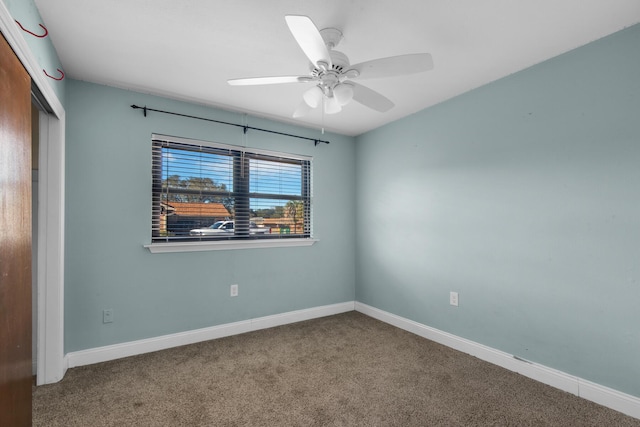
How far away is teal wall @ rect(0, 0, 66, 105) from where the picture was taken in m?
1.38

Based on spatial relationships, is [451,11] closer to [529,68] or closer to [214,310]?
[529,68]

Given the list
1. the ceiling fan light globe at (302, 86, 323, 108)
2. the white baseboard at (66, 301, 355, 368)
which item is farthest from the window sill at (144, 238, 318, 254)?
the ceiling fan light globe at (302, 86, 323, 108)

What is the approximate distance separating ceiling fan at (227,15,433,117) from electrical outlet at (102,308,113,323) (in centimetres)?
218

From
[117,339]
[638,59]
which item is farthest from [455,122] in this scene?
[117,339]

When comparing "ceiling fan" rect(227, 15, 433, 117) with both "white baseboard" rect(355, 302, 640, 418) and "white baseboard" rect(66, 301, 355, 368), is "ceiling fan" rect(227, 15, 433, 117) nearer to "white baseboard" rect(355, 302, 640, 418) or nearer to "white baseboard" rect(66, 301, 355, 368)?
"white baseboard" rect(355, 302, 640, 418)

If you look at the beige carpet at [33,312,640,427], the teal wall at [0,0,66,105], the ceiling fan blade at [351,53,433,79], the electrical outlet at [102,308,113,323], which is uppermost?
the teal wall at [0,0,66,105]

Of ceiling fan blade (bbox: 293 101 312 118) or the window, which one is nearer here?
ceiling fan blade (bbox: 293 101 312 118)

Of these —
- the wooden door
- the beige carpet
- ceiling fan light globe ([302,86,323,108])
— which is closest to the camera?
the wooden door

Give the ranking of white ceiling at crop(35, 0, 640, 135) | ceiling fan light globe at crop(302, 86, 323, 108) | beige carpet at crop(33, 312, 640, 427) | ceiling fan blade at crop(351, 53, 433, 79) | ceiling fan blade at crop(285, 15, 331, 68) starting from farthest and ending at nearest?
ceiling fan light globe at crop(302, 86, 323, 108) < beige carpet at crop(33, 312, 640, 427) < white ceiling at crop(35, 0, 640, 135) < ceiling fan blade at crop(351, 53, 433, 79) < ceiling fan blade at crop(285, 15, 331, 68)

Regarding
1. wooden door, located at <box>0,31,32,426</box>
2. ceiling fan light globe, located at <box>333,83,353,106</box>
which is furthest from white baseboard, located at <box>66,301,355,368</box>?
ceiling fan light globe, located at <box>333,83,353,106</box>

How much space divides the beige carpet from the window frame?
941 millimetres

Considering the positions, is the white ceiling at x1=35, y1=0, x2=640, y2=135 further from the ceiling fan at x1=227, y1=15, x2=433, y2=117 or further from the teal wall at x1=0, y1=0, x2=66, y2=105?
the ceiling fan at x1=227, y1=15, x2=433, y2=117

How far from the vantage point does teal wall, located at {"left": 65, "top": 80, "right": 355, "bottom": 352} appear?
8.05 feet

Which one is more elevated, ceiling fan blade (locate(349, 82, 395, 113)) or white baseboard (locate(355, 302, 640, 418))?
ceiling fan blade (locate(349, 82, 395, 113))
